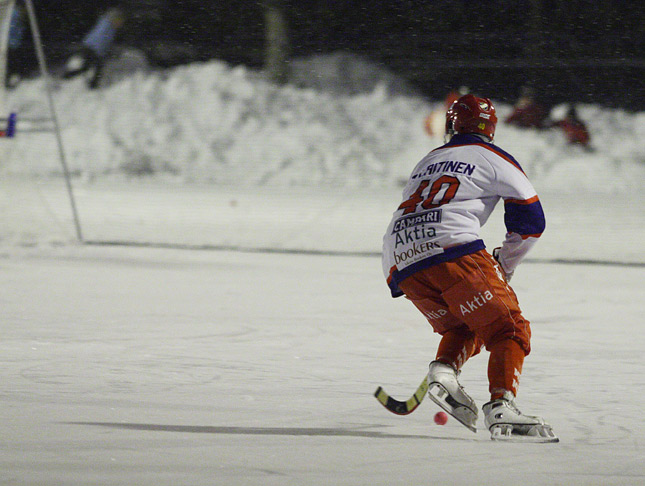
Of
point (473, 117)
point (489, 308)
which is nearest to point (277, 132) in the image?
point (473, 117)

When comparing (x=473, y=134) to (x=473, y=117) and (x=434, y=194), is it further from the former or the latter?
(x=434, y=194)

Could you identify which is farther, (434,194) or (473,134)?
(473,134)

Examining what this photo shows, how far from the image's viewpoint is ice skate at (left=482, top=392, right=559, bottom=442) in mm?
3973

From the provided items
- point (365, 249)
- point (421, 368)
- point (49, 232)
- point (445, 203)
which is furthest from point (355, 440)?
point (49, 232)

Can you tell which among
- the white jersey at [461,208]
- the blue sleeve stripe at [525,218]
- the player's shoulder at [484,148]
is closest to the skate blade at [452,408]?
the white jersey at [461,208]

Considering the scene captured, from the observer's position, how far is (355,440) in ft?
13.1

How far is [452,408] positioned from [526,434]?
270 mm

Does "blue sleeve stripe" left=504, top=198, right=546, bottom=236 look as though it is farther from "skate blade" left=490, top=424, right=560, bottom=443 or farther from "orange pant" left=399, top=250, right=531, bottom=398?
"skate blade" left=490, top=424, right=560, bottom=443

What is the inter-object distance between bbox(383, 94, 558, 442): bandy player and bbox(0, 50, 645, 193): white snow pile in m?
10.3

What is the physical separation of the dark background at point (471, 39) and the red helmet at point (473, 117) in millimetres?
9774

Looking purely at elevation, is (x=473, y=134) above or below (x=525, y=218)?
above

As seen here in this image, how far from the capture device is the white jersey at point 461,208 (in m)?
4.15

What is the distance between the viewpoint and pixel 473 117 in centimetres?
435

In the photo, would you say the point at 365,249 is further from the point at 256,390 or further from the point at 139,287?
the point at 256,390
